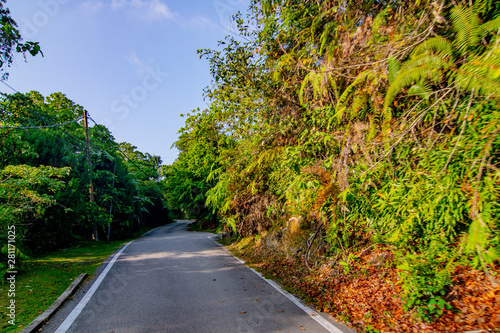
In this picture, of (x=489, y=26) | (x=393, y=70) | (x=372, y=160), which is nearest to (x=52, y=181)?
(x=372, y=160)

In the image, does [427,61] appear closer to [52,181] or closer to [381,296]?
[381,296]

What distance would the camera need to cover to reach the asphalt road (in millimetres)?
4078

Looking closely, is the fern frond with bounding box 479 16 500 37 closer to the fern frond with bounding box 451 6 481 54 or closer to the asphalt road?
the fern frond with bounding box 451 6 481 54

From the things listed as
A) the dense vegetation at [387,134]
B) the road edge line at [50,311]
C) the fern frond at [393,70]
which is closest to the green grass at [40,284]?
the road edge line at [50,311]

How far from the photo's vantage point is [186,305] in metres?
4.98

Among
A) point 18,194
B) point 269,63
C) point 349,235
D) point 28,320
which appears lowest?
point 28,320

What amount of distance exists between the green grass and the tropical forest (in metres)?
0.88

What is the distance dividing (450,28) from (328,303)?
469cm

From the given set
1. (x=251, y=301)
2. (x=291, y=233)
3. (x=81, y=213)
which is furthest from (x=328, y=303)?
(x=81, y=213)

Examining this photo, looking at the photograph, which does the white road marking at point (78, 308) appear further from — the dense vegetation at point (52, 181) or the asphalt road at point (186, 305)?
the dense vegetation at point (52, 181)

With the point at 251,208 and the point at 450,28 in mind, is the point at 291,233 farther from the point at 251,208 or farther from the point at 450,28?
the point at 450,28

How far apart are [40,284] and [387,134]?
8263 millimetres

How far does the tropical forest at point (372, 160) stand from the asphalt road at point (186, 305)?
2.51 feet

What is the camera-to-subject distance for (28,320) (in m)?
4.33
